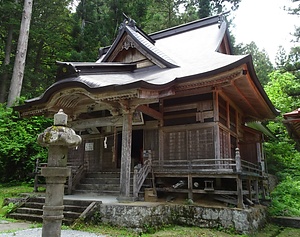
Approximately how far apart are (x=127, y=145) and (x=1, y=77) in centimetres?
1637

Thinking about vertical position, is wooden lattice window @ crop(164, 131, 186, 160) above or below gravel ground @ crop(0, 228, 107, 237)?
above

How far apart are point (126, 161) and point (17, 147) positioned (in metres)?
7.67

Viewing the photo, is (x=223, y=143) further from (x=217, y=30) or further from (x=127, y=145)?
(x=217, y=30)

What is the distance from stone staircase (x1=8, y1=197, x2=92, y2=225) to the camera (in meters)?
7.67

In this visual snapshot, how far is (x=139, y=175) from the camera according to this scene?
9.04m

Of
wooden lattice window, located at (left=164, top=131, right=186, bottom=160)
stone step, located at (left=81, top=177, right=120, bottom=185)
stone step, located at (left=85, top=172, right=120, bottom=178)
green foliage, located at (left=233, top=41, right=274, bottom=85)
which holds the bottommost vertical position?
stone step, located at (left=81, top=177, right=120, bottom=185)

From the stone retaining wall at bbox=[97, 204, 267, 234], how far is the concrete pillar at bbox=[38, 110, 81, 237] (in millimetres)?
3385

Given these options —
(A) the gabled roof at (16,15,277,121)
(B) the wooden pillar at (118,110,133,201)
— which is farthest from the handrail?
(A) the gabled roof at (16,15,277,121)

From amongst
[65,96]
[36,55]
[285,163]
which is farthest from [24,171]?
[285,163]

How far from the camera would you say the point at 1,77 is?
20.4m

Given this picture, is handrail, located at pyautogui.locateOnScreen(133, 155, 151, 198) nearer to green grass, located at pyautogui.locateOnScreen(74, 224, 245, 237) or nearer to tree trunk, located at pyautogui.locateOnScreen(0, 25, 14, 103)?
green grass, located at pyautogui.locateOnScreen(74, 224, 245, 237)

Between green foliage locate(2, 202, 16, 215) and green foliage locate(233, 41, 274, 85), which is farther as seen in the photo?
green foliage locate(233, 41, 274, 85)

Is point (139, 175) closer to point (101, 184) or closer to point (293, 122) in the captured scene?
point (101, 184)

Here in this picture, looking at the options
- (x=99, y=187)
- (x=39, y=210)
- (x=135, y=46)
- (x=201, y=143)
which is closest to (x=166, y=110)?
(x=201, y=143)
